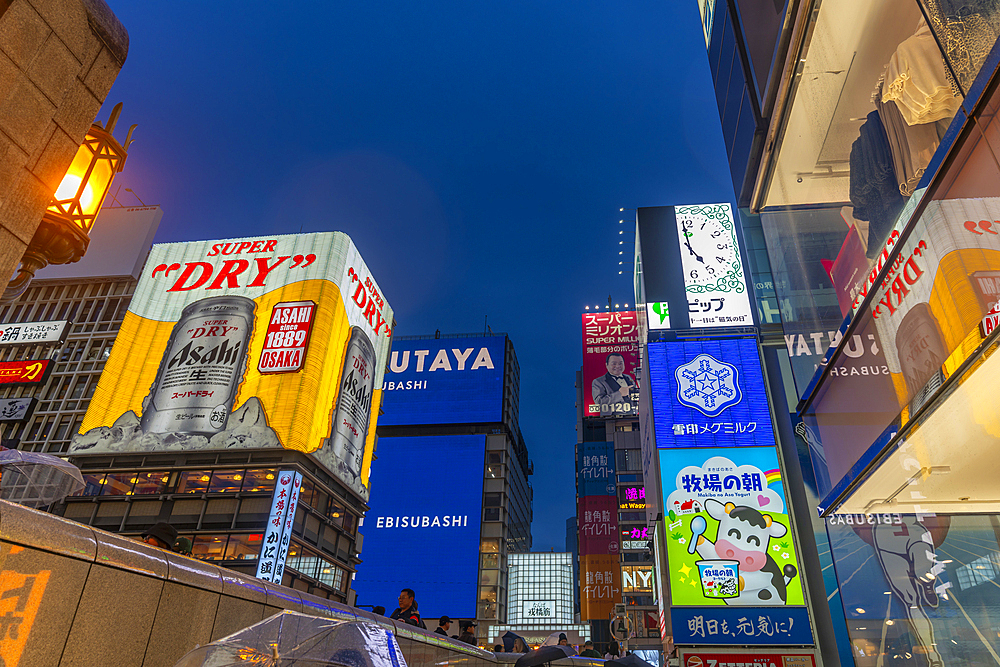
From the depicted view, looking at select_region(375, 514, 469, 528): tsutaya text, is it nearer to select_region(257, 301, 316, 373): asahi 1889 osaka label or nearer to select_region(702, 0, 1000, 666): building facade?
select_region(257, 301, 316, 373): asahi 1889 osaka label

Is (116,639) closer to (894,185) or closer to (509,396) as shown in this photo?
(894,185)

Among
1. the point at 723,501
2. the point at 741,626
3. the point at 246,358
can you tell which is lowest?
the point at 741,626

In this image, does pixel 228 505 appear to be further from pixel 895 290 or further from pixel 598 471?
pixel 598 471

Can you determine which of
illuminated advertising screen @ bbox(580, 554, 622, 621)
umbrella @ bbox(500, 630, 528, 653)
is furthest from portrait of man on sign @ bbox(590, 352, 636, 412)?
umbrella @ bbox(500, 630, 528, 653)

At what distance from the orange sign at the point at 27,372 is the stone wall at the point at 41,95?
4960 centimetres

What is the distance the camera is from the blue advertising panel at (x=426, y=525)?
5875 cm

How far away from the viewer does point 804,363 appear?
517 cm

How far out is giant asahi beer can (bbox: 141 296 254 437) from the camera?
26719 millimetres

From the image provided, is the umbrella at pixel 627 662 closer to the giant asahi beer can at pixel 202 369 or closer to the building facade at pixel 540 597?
the giant asahi beer can at pixel 202 369

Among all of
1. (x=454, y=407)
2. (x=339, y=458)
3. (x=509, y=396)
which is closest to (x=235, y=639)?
(x=339, y=458)

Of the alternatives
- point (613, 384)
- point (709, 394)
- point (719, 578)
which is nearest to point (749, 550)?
point (719, 578)

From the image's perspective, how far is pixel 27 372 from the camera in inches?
1702

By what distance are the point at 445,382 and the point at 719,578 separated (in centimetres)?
5550

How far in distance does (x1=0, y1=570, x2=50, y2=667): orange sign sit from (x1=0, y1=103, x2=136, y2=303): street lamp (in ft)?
6.02
